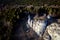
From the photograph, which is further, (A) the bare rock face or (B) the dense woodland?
(B) the dense woodland

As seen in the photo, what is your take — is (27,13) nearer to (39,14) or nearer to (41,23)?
(39,14)

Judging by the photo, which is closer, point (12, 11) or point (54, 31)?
point (54, 31)

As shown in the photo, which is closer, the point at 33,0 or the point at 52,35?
the point at 52,35

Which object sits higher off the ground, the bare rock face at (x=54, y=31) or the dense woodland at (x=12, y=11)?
the dense woodland at (x=12, y=11)

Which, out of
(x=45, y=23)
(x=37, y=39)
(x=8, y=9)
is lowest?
(x=37, y=39)

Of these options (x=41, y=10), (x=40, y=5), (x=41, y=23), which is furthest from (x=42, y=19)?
(x=40, y=5)

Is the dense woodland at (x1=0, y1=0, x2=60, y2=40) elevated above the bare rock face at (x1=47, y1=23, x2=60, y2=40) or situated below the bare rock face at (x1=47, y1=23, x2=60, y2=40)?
above

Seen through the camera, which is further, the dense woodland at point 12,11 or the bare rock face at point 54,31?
the dense woodland at point 12,11

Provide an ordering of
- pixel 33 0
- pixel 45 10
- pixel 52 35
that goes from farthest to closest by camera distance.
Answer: pixel 33 0, pixel 45 10, pixel 52 35
